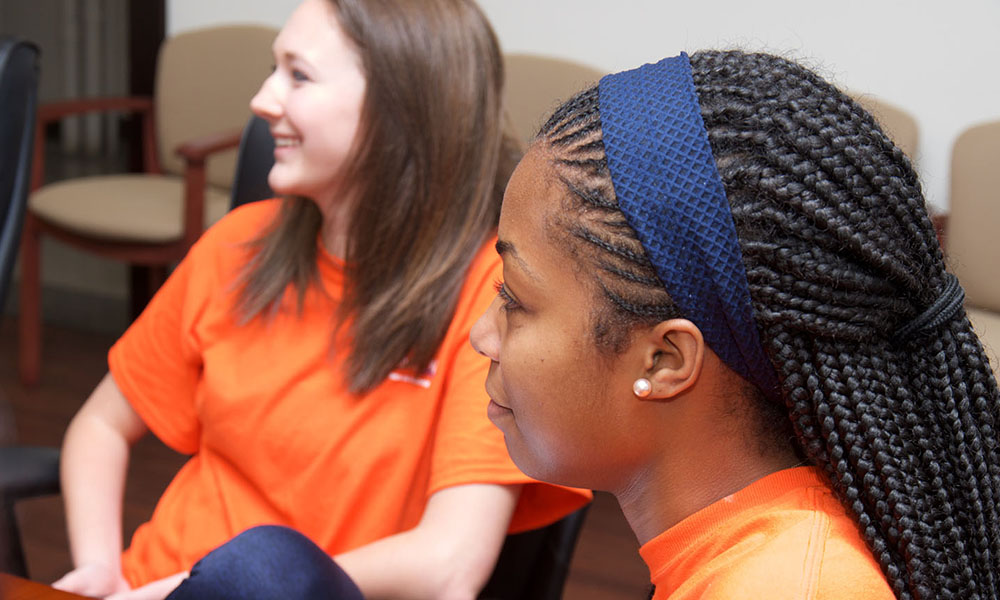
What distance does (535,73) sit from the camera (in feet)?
9.36

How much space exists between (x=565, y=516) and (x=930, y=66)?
186 centimetres

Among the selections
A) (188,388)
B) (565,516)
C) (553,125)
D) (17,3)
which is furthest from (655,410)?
(17,3)

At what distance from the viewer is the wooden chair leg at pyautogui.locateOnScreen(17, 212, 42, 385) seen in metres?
3.12

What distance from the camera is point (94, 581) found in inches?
50.6

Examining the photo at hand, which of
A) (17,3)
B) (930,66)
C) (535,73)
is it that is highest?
(930,66)

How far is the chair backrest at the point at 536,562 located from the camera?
125cm

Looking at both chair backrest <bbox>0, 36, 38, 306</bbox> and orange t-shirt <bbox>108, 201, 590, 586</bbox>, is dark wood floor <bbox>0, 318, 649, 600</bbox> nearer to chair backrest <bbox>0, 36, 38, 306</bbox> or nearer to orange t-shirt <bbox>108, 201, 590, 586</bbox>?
chair backrest <bbox>0, 36, 38, 306</bbox>

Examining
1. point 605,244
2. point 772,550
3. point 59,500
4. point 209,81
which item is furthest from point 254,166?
point 209,81

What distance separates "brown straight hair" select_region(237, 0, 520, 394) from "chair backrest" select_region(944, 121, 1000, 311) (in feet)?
4.88

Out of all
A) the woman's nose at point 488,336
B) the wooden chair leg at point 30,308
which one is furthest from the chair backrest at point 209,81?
the woman's nose at point 488,336

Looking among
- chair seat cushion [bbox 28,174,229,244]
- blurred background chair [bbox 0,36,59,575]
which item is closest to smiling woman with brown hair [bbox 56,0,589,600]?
blurred background chair [bbox 0,36,59,575]

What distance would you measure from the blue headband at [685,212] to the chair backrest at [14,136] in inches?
46.5

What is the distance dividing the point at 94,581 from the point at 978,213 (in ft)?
6.55

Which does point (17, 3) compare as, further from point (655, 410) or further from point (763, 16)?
point (655, 410)
